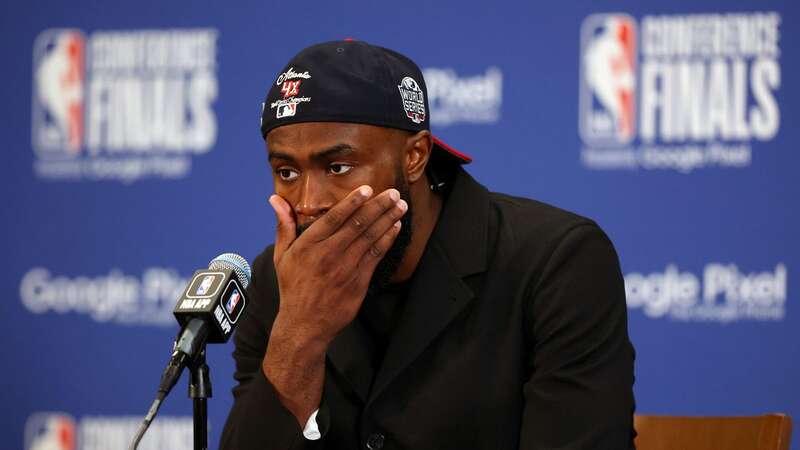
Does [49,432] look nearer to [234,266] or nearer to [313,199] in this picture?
[313,199]

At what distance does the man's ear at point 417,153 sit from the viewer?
6.66 ft

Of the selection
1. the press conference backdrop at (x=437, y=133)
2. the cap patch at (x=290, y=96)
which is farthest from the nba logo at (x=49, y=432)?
the cap patch at (x=290, y=96)

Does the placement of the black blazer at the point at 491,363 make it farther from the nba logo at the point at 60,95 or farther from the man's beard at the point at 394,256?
the nba logo at the point at 60,95

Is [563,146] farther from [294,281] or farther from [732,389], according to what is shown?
[294,281]

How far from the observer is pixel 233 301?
158 centimetres

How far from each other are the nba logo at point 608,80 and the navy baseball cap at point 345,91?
64.2 inches

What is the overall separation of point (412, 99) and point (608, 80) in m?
1.68

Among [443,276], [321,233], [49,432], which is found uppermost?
[321,233]

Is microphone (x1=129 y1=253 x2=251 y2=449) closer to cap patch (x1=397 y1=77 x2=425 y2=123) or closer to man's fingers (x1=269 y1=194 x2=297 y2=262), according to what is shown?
man's fingers (x1=269 y1=194 x2=297 y2=262)

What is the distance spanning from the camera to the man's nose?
1883mm

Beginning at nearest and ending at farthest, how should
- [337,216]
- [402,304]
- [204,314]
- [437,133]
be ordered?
[204,314], [337,216], [402,304], [437,133]

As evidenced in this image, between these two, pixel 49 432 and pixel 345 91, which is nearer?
pixel 345 91

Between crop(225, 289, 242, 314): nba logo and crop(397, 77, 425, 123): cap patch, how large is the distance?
557 mm

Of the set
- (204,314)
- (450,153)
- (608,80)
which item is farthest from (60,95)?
(204,314)
